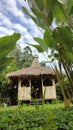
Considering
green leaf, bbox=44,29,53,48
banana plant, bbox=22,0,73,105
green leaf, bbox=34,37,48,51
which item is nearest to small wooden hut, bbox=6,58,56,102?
green leaf, bbox=34,37,48,51

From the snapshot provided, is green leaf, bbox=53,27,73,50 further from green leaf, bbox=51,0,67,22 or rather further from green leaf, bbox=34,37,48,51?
green leaf, bbox=34,37,48,51

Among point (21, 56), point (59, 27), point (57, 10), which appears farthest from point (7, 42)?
point (21, 56)

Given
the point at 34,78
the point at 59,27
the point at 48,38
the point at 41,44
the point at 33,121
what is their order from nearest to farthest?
the point at 33,121 < the point at 59,27 < the point at 48,38 < the point at 41,44 < the point at 34,78

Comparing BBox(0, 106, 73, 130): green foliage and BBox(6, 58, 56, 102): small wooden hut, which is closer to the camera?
BBox(0, 106, 73, 130): green foliage

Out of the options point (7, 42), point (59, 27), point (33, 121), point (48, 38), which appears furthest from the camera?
point (48, 38)

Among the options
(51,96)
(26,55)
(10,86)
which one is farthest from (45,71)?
(26,55)

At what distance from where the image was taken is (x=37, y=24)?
3.33 meters

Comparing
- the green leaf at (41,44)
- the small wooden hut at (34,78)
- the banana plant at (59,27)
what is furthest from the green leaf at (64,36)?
the small wooden hut at (34,78)

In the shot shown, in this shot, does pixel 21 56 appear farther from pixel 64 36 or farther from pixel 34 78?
pixel 64 36

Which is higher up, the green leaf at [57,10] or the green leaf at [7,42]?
the green leaf at [57,10]

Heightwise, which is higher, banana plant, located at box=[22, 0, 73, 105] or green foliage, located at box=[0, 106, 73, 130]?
banana plant, located at box=[22, 0, 73, 105]

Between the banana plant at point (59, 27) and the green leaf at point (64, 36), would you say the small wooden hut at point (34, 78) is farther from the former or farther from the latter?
the green leaf at point (64, 36)

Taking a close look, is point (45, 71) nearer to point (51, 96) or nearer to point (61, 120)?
point (51, 96)

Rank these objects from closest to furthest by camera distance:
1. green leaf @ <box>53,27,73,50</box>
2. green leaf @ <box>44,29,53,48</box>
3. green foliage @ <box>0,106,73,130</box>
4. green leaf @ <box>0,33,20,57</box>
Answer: green foliage @ <box>0,106,73,130</box>, green leaf @ <box>0,33,20,57</box>, green leaf @ <box>53,27,73,50</box>, green leaf @ <box>44,29,53,48</box>
